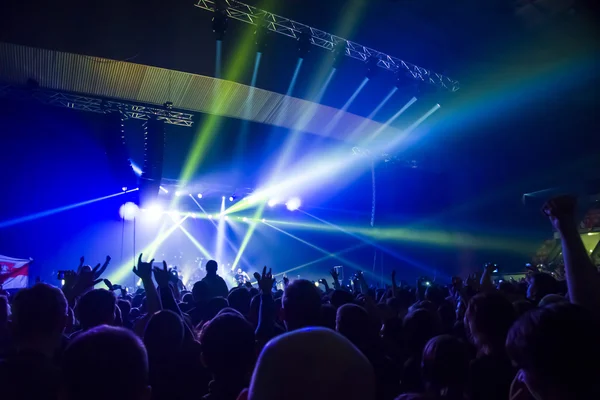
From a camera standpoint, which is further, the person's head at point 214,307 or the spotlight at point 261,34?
the spotlight at point 261,34

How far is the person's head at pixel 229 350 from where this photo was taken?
2002 mm

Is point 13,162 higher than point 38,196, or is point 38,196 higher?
point 13,162

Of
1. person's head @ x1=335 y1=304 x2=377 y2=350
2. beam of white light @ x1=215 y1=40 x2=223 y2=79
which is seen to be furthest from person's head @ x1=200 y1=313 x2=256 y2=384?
beam of white light @ x1=215 y1=40 x2=223 y2=79

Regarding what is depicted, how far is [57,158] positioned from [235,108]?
6.13m

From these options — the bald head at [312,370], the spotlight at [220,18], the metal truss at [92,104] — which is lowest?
the bald head at [312,370]

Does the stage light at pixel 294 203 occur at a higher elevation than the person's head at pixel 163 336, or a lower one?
higher

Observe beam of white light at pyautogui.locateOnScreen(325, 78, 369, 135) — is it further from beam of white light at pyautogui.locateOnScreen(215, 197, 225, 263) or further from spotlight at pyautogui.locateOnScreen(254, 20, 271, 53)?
beam of white light at pyautogui.locateOnScreen(215, 197, 225, 263)

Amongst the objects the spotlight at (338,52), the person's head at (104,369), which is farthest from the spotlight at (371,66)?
the person's head at (104,369)

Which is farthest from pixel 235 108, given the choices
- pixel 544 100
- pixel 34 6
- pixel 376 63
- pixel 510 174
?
pixel 510 174

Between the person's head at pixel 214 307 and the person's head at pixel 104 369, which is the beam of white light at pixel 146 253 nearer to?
the person's head at pixel 214 307

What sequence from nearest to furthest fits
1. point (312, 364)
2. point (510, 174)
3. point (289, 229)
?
point (312, 364) < point (510, 174) < point (289, 229)

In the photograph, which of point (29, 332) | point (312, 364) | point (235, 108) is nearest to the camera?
point (312, 364)

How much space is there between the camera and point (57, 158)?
13.1 m

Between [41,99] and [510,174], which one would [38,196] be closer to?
[41,99]
